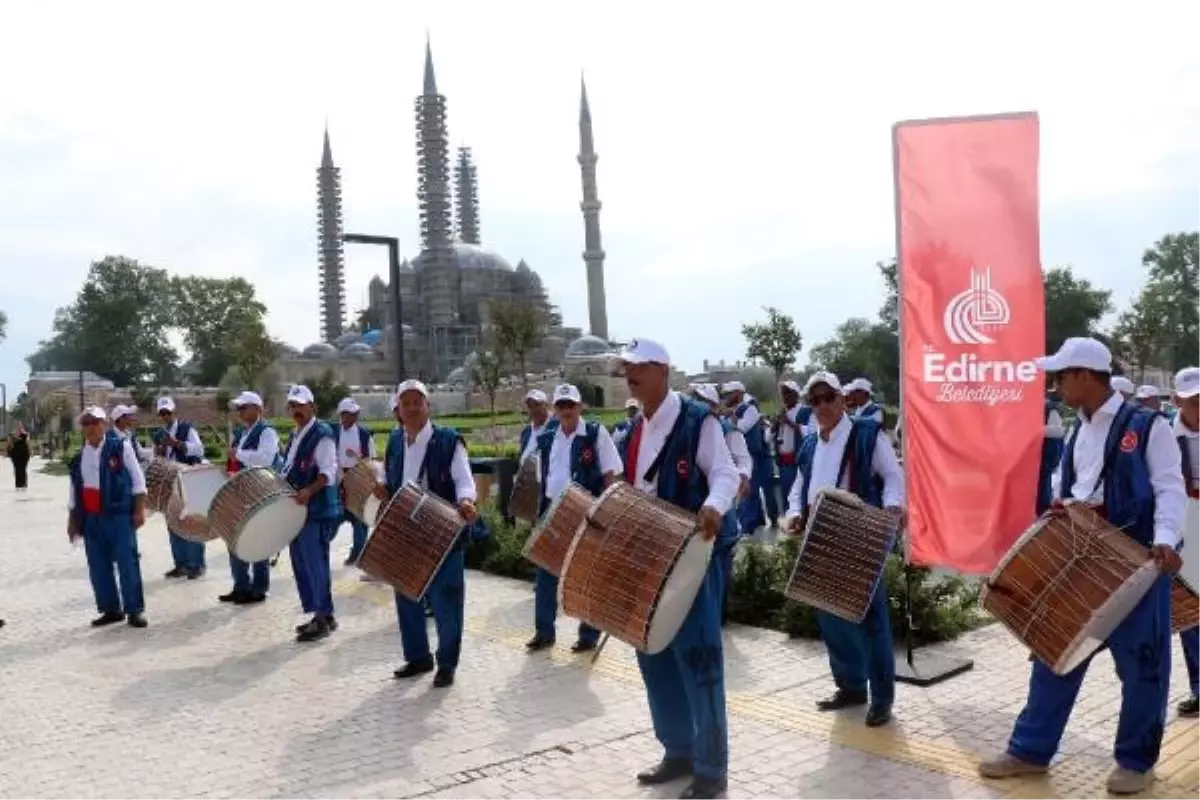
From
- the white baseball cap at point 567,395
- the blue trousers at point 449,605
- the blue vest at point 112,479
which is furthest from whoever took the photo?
the blue vest at point 112,479

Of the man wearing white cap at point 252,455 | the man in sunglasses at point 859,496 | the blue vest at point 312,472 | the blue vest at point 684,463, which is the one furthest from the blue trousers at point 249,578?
the blue vest at point 684,463

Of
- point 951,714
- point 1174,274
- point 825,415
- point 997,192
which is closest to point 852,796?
point 951,714

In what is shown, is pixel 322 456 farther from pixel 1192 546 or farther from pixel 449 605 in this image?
pixel 1192 546

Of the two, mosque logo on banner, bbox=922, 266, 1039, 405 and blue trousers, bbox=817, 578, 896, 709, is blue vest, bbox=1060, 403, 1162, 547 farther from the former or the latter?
mosque logo on banner, bbox=922, 266, 1039, 405

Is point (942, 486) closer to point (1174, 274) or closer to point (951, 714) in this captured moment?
point (951, 714)

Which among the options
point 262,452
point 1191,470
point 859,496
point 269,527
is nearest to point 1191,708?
point 1191,470

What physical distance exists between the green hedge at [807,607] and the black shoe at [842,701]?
855 mm

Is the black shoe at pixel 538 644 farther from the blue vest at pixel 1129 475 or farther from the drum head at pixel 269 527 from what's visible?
the blue vest at pixel 1129 475

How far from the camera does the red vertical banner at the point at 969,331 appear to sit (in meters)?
6.36

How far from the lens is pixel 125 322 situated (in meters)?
99.2

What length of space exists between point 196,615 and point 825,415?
6770 mm

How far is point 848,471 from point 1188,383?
2.18m

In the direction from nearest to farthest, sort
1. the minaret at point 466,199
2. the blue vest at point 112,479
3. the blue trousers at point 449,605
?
the blue trousers at point 449,605, the blue vest at point 112,479, the minaret at point 466,199

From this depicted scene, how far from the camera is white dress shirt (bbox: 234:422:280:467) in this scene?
9.93 m
